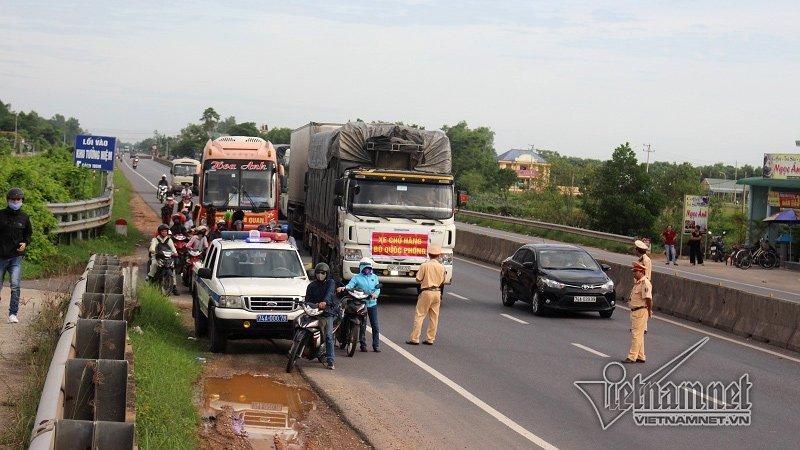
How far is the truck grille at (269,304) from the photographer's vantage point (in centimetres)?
1608

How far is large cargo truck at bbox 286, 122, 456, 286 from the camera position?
23.9 metres

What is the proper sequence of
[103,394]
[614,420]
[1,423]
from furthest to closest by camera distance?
[614,420] < [1,423] < [103,394]

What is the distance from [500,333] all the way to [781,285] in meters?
21.7

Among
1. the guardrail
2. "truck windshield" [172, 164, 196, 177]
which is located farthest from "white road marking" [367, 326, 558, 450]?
"truck windshield" [172, 164, 196, 177]

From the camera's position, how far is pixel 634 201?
73.6 meters

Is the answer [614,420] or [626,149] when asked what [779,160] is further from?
[614,420]

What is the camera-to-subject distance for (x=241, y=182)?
33500 millimetres

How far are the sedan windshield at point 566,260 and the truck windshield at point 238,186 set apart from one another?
11.6 m

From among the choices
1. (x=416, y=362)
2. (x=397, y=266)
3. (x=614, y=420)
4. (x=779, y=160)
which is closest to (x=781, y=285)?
(x=779, y=160)

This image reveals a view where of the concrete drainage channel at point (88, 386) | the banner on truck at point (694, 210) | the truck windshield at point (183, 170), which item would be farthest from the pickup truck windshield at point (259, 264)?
the truck windshield at point (183, 170)

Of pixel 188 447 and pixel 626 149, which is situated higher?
pixel 626 149

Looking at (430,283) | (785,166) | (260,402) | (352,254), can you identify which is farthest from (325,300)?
(785,166)

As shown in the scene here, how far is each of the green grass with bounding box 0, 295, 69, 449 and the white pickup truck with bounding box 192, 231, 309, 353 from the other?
2.27 m

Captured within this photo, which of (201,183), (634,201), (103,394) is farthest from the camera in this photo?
(634,201)
